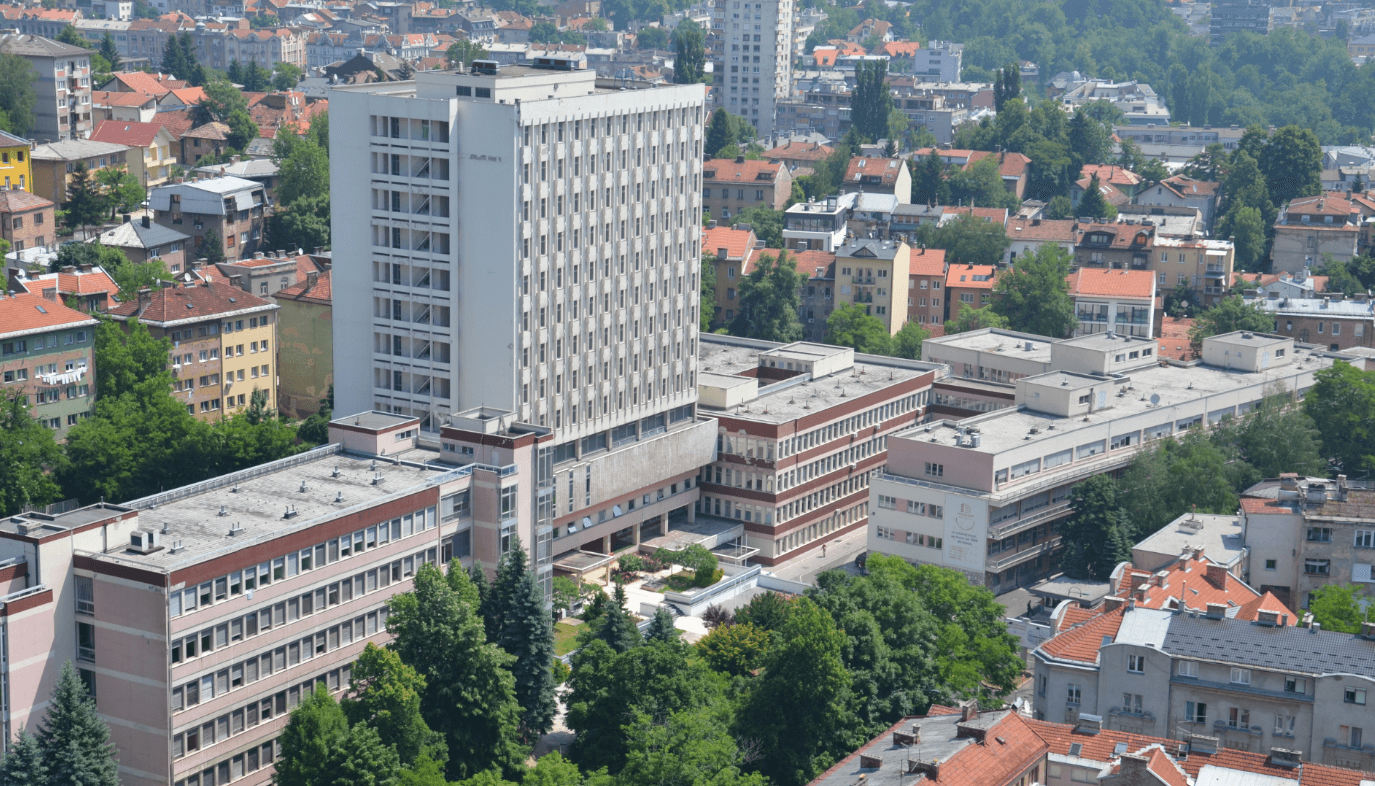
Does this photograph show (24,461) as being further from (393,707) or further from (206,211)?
(206,211)

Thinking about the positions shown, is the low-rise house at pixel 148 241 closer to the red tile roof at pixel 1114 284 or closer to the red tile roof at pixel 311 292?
the red tile roof at pixel 311 292

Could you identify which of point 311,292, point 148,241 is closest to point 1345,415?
point 311,292

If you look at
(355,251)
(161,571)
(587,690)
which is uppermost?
(355,251)

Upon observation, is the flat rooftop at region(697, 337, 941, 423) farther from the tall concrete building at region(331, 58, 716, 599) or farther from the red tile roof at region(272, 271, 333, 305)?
the red tile roof at region(272, 271, 333, 305)

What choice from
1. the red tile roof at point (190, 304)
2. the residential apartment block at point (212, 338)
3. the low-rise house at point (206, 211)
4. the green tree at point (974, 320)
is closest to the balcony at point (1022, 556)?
the green tree at point (974, 320)

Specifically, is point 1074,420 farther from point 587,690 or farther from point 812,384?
point 587,690

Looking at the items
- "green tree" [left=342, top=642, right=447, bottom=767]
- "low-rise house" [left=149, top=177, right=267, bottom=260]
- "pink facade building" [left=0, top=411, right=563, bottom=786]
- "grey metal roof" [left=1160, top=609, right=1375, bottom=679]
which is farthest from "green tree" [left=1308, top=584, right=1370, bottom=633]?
"low-rise house" [left=149, top=177, right=267, bottom=260]

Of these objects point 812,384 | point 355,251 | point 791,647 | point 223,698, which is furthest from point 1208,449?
point 223,698
